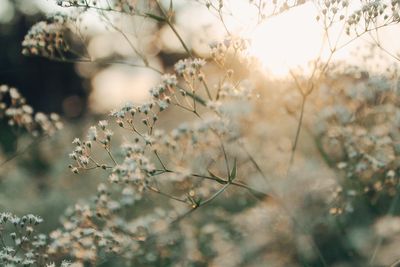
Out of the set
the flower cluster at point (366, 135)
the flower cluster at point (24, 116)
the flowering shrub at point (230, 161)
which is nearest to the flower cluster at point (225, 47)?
the flowering shrub at point (230, 161)

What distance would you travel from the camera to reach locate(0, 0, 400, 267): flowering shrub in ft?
12.5

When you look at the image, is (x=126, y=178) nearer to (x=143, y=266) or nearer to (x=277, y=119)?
(x=143, y=266)

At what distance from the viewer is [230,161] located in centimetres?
678

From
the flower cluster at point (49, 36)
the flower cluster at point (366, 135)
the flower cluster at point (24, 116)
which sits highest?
the flower cluster at point (24, 116)

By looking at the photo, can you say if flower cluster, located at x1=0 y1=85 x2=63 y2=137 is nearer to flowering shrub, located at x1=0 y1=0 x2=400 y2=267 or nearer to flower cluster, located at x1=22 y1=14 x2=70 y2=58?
flowering shrub, located at x1=0 y1=0 x2=400 y2=267

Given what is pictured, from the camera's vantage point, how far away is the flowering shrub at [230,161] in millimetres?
3795

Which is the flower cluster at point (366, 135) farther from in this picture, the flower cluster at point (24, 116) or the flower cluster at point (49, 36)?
the flower cluster at point (24, 116)

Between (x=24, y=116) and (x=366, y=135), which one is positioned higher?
(x=24, y=116)

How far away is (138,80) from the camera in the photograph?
1001 inches

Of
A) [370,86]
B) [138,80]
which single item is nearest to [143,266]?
[370,86]

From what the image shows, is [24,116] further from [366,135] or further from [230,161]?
[366,135]

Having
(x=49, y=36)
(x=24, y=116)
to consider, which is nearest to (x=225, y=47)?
(x=49, y=36)

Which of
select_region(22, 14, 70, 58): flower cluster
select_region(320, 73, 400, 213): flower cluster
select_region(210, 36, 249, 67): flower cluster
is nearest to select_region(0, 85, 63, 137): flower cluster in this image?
select_region(22, 14, 70, 58): flower cluster

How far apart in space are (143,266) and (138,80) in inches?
785
